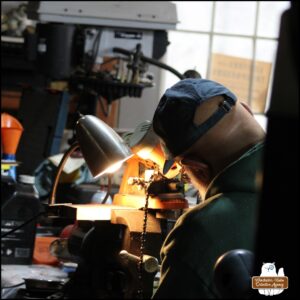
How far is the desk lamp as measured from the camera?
123 centimetres

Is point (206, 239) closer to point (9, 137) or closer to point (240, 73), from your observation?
point (9, 137)

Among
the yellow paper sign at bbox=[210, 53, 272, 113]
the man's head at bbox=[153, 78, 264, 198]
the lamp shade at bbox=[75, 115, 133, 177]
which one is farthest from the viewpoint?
Result: the yellow paper sign at bbox=[210, 53, 272, 113]

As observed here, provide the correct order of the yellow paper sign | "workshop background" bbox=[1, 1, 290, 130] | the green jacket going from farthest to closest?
"workshop background" bbox=[1, 1, 290, 130] < the yellow paper sign < the green jacket

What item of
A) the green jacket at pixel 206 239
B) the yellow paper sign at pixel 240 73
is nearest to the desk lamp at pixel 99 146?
the green jacket at pixel 206 239

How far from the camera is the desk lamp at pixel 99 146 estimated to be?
1.23m

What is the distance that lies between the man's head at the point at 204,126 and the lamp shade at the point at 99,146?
0.50 feet

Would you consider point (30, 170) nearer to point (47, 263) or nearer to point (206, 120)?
point (47, 263)

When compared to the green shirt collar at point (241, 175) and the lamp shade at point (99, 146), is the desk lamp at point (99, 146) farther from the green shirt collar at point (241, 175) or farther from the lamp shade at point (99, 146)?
the green shirt collar at point (241, 175)

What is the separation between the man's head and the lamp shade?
0.15 m

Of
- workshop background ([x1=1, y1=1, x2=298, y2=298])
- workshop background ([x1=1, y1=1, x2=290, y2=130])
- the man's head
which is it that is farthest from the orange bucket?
workshop background ([x1=1, y1=1, x2=290, y2=130])

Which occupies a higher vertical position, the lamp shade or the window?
the window

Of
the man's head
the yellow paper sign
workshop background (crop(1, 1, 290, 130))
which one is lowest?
the man's head

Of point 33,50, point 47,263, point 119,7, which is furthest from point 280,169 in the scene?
point 33,50

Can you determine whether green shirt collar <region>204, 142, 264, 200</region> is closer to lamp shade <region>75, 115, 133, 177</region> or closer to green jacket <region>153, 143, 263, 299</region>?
green jacket <region>153, 143, 263, 299</region>
